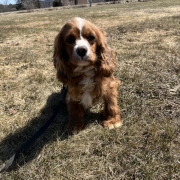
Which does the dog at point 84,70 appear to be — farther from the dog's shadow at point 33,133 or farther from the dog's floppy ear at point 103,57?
the dog's shadow at point 33,133

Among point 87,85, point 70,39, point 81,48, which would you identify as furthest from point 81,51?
point 87,85

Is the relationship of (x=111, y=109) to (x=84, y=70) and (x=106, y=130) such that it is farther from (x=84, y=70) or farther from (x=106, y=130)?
(x=84, y=70)

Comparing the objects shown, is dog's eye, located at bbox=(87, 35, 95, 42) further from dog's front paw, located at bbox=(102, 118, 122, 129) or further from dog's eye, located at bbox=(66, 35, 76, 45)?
dog's front paw, located at bbox=(102, 118, 122, 129)

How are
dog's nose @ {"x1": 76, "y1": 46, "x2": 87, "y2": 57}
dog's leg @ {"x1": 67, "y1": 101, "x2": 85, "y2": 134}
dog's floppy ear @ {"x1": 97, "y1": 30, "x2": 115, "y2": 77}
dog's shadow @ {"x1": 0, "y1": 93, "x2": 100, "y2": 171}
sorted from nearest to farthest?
dog's nose @ {"x1": 76, "y1": 46, "x2": 87, "y2": 57} < dog's shadow @ {"x1": 0, "y1": 93, "x2": 100, "y2": 171} < dog's floppy ear @ {"x1": 97, "y1": 30, "x2": 115, "y2": 77} < dog's leg @ {"x1": 67, "y1": 101, "x2": 85, "y2": 134}

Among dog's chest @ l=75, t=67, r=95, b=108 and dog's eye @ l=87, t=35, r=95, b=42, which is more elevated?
dog's eye @ l=87, t=35, r=95, b=42

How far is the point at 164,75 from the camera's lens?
3844 millimetres

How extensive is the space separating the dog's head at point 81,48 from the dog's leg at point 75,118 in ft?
1.34

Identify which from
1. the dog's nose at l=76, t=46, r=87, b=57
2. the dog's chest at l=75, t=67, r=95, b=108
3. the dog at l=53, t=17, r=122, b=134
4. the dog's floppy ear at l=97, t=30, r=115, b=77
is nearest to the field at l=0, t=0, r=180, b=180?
the dog at l=53, t=17, r=122, b=134

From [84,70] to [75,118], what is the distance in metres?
0.57

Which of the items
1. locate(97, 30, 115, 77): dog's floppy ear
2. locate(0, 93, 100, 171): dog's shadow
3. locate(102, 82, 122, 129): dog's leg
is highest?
locate(97, 30, 115, 77): dog's floppy ear

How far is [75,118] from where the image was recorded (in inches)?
119

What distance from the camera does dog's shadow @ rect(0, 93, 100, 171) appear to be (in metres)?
2.71

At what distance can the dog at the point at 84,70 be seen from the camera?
8.55ft

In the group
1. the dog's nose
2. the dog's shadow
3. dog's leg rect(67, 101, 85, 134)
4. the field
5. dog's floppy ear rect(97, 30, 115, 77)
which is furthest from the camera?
dog's leg rect(67, 101, 85, 134)
